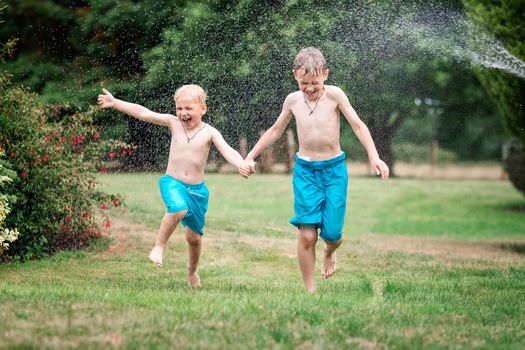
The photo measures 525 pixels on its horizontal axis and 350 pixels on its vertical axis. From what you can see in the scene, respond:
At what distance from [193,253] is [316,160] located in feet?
4.07

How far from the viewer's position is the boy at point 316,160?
5684mm

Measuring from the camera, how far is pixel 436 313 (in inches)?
198

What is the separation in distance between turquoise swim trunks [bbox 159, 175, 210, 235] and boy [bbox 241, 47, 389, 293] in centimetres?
57

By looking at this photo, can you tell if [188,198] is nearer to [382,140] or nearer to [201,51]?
[201,51]

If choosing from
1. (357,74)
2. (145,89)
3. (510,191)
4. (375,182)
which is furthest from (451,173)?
(145,89)

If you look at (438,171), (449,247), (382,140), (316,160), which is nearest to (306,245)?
(316,160)

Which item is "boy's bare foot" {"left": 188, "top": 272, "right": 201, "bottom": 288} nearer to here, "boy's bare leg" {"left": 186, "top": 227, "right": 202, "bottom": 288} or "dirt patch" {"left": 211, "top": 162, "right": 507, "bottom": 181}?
"boy's bare leg" {"left": 186, "top": 227, "right": 202, "bottom": 288}

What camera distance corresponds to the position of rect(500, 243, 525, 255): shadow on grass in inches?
429

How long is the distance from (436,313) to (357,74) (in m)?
7.39

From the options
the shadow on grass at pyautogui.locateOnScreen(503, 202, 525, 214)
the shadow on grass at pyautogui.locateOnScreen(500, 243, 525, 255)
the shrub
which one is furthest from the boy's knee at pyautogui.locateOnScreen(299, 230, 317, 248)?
the shadow on grass at pyautogui.locateOnScreen(503, 202, 525, 214)

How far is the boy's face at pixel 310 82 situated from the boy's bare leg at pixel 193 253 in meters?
1.37

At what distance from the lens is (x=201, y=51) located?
1090cm

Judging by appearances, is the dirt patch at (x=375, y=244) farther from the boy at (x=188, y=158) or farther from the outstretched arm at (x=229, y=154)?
the outstretched arm at (x=229, y=154)

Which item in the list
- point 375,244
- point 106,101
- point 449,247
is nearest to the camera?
point 106,101
